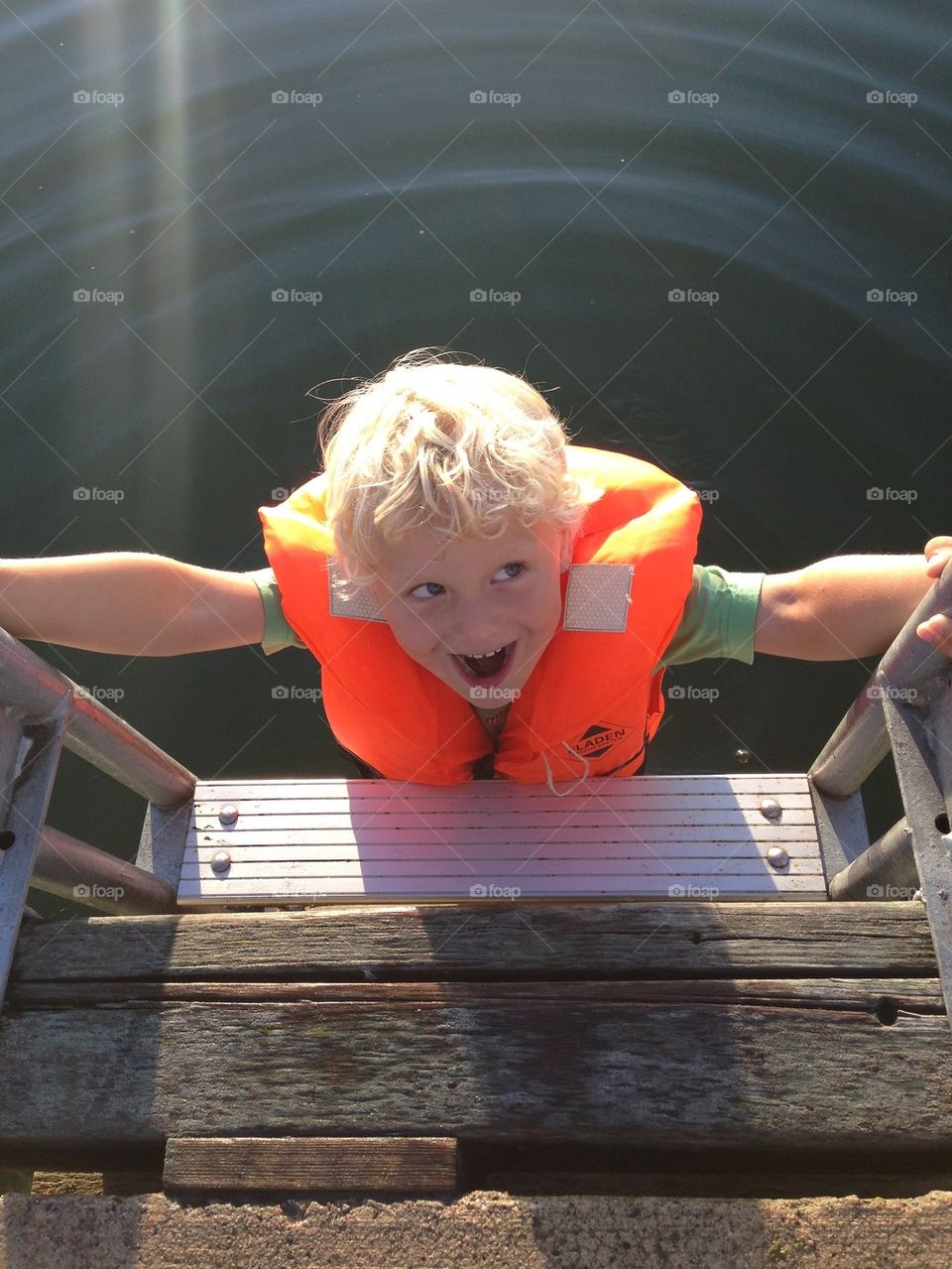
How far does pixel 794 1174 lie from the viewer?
5.50 feet

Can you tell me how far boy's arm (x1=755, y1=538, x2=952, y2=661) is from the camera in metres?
2.11

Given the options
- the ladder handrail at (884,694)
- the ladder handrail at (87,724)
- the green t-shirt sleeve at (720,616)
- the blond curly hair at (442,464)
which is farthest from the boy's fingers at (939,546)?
the ladder handrail at (87,724)

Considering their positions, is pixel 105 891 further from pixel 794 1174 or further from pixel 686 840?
pixel 794 1174

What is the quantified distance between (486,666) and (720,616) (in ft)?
1.85

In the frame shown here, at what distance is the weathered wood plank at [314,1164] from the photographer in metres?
1.60

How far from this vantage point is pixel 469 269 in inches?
206

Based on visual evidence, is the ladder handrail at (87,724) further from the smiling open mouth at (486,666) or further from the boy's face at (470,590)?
the smiling open mouth at (486,666)

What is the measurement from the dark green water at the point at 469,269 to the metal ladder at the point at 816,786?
64.3 inches

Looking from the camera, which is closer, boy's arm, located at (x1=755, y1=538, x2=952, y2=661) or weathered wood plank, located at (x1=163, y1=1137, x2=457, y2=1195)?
weathered wood plank, located at (x1=163, y1=1137, x2=457, y2=1195)

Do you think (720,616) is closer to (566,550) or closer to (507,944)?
(566,550)

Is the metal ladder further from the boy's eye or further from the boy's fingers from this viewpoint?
the boy's eye

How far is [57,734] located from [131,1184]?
2.64 feet

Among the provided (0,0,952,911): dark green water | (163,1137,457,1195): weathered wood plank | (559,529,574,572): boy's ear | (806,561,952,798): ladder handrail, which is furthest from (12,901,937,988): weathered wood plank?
(0,0,952,911): dark green water

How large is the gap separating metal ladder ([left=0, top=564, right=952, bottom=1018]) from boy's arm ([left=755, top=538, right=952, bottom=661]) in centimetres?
11
